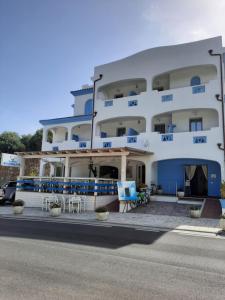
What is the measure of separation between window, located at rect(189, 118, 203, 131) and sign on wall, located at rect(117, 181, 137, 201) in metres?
7.71

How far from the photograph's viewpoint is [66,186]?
56.7 ft

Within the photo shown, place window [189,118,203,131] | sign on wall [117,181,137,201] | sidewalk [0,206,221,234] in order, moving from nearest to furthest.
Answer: sidewalk [0,206,221,234], sign on wall [117,181,137,201], window [189,118,203,131]

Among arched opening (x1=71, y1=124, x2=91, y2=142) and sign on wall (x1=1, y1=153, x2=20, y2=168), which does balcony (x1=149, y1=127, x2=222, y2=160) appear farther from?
sign on wall (x1=1, y1=153, x2=20, y2=168)

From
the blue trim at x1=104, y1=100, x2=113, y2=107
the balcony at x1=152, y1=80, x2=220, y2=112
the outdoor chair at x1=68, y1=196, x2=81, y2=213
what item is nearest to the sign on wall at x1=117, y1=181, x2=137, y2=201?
the outdoor chair at x1=68, y1=196, x2=81, y2=213

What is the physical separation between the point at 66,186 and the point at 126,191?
434 cm

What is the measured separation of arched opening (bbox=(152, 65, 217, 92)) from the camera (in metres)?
20.0

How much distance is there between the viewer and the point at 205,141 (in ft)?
57.9

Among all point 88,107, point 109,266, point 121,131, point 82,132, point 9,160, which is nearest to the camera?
point 109,266

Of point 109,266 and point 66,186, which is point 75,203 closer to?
point 66,186

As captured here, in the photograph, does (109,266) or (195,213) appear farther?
(195,213)

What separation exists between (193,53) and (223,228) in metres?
14.1

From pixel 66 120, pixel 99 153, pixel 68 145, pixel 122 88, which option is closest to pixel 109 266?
pixel 99 153

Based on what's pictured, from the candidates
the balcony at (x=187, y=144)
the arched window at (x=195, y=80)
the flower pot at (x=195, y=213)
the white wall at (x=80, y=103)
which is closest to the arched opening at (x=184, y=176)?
the balcony at (x=187, y=144)

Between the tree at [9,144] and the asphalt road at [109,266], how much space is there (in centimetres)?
4212
